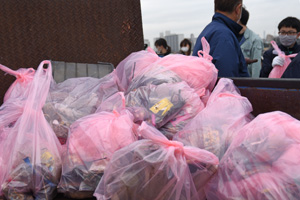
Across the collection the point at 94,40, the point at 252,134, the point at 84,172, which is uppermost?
the point at 94,40

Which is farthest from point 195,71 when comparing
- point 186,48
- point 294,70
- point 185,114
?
point 186,48

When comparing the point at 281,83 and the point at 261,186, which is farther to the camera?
the point at 281,83

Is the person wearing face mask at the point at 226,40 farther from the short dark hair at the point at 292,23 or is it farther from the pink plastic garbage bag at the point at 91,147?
the short dark hair at the point at 292,23

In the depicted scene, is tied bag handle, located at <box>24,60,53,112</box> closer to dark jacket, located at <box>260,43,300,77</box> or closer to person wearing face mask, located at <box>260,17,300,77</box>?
person wearing face mask, located at <box>260,17,300,77</box>

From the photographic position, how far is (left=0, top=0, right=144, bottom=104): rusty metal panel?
264 centimetres

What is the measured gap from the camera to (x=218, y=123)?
1.52 meters

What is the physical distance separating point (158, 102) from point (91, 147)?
45 cm

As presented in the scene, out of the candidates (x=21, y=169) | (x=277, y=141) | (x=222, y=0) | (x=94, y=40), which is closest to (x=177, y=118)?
(x=277, y=141)

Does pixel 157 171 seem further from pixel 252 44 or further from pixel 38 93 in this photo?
pixel 252 44

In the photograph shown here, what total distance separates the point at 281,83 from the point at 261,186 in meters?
0.70

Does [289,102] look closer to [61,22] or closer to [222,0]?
[222,0]

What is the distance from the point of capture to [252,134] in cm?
126

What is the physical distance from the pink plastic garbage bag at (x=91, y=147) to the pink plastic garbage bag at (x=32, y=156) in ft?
0.23

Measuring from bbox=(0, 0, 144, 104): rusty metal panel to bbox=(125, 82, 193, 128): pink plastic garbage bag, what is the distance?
52.3 inches
